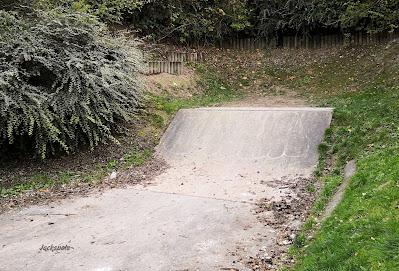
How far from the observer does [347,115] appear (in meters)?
7.14

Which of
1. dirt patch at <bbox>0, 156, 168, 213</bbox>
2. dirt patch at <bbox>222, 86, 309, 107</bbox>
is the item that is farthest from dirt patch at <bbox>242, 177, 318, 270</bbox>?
dirt patch at <bbox>222, 86, 309, 107</bbox>

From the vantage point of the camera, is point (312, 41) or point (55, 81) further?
point (312, 41)

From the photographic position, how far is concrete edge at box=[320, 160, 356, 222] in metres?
3.94

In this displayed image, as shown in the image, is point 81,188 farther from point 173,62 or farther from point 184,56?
point 184,56

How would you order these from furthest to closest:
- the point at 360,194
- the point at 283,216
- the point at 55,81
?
1. the point at 55,81
2. the point at 283,216
3. the point at 360,194

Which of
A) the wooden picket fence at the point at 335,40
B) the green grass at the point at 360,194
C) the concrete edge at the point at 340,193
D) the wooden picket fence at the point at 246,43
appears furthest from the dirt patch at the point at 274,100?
the concrete edge at the point at 340,193

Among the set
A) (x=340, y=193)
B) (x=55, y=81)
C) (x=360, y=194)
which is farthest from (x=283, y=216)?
(x=55, y=81)

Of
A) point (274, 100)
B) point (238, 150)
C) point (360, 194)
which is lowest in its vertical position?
point (238, 150)

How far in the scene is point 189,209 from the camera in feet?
15.8

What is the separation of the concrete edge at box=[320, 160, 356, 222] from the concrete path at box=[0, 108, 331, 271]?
69cm

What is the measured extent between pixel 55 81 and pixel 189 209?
346 cm

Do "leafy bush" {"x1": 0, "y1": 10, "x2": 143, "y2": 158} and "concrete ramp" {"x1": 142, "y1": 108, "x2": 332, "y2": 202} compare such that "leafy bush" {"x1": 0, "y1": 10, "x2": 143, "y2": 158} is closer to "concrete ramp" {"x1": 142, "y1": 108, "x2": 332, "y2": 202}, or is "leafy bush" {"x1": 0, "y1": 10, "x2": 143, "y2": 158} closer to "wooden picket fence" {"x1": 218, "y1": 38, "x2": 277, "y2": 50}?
"concrete ramp" {"x1": 142, "y1": 108, "x2": 332, "y2": 202}

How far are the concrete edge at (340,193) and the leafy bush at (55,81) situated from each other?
417cm

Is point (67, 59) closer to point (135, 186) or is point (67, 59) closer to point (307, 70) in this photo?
point (135, 186)
